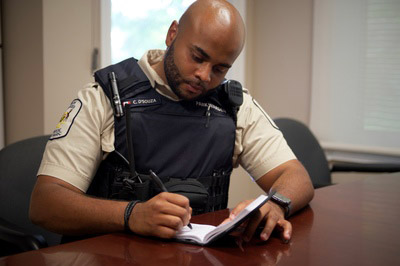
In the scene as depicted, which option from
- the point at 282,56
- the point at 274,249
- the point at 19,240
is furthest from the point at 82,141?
the point at 282,56

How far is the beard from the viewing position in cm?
151

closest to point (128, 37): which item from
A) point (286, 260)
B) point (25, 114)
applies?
point (25, 114)

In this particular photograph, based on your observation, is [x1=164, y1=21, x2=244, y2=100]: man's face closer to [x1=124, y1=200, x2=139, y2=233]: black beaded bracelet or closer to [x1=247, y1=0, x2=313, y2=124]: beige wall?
[x1=124, y1=200, x2=139, y2=233]: black beaded bracelet

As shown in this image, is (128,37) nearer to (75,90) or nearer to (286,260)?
(75,90)

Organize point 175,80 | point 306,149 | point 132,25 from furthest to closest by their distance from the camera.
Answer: point 132,25, point 306,149, point 175,80

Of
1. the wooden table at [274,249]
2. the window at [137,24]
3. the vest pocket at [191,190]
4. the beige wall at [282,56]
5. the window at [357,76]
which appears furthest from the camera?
the beige wall at [282,56]

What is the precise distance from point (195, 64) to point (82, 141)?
0.43 metres

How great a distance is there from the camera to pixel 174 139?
1.51m

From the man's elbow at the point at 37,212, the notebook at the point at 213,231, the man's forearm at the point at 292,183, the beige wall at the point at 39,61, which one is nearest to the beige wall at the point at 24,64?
the beige wall at the point at 39,61

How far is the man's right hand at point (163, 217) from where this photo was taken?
3.44 feet

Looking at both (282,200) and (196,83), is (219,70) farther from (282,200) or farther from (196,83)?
(282,200)

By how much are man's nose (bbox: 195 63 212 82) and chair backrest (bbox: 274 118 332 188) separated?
1.02m

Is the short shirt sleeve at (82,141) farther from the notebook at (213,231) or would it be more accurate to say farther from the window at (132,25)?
the window at (132,25)

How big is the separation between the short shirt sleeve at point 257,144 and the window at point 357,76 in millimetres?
1519
